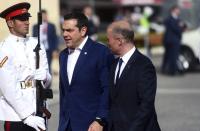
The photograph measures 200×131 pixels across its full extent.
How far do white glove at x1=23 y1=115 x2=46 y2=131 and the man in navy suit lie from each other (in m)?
0.29

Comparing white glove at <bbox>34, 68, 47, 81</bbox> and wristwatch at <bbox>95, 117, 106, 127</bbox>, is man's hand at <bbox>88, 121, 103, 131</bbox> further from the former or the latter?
white glove at <bbox>34, 68, 47, 81</bbox>

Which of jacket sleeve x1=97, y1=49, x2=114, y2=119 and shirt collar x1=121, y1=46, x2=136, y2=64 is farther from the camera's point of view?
jacket sleeve x1=97, y1=49, x2=114, y2=119

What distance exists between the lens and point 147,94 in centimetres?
585

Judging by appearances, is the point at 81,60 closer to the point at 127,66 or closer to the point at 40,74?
the point at 40,74

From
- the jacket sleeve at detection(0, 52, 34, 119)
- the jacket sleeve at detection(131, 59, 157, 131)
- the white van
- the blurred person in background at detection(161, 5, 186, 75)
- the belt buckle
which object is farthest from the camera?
the white van

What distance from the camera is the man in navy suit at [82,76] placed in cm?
622

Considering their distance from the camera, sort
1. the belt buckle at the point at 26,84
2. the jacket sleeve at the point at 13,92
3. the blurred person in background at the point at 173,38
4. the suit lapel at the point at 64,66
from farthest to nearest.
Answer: the blurred person in background at the point at 173,38 < the suit lapel at the point at 64,66 < the belt buckle at the point at 26,84 < the jacket sleeve at the point at 13,92

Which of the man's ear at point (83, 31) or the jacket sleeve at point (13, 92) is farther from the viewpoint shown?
the man's ear at point (83, 31)

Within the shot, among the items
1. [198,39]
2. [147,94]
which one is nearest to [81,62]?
[147,94]

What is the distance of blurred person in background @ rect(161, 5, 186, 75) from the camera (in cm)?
2039

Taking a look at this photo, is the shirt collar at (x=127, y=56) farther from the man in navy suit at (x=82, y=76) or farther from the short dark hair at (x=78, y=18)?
the short dark hair at (x=78, y=18)

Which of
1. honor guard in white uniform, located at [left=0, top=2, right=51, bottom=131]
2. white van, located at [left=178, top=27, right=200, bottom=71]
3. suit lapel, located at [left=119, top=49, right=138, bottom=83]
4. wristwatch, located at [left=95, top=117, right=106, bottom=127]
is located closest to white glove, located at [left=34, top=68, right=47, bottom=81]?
honor guard in white uniform, located at [left=0, top=2, right=51, bottom=131]

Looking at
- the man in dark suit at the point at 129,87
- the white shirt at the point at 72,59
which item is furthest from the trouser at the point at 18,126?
the man in dark suit at the point at 129,87

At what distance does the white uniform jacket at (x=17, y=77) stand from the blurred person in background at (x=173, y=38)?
14285 millimetres
